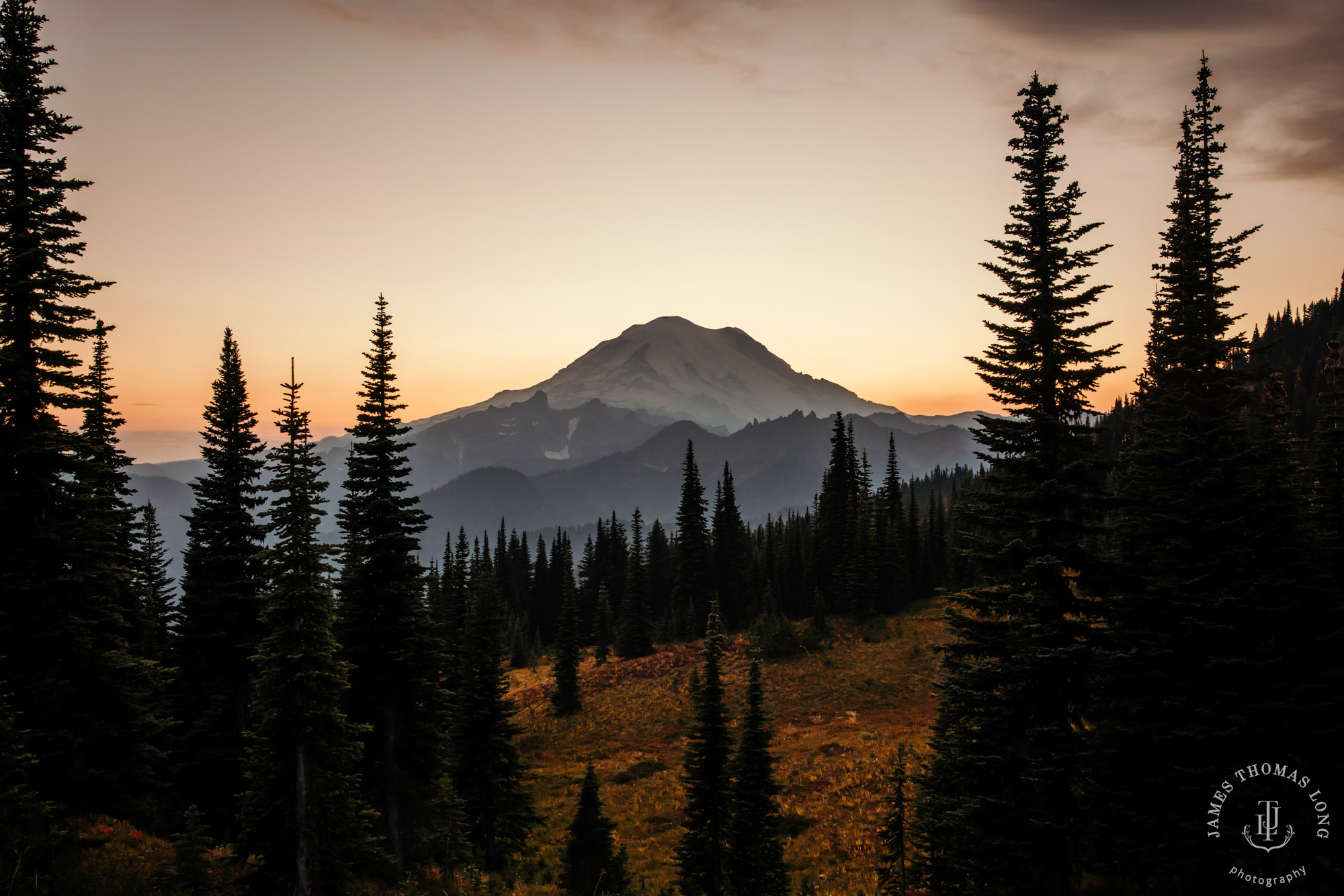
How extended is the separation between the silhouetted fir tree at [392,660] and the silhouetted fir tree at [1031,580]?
15.5 meters

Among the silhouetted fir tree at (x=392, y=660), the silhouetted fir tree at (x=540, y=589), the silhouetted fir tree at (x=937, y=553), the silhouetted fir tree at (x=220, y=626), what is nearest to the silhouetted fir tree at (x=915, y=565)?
the silhouetted fir tree at (x=937, y=553)

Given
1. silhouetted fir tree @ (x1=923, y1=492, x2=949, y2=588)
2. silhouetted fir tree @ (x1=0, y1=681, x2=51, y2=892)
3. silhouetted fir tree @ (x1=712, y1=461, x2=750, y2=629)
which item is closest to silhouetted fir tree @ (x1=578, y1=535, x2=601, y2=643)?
silhouetted fir tree @ (x1=712, y1=461, x2=750, y2=629)

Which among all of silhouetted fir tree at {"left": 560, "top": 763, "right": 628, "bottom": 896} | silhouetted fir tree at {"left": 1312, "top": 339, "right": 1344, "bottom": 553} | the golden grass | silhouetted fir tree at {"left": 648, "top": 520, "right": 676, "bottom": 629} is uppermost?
silhouetted fir tree at {"left": 1312, "top": 339, "right": 1344, "bottom": 553}

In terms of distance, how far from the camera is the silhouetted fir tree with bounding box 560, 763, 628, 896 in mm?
22734

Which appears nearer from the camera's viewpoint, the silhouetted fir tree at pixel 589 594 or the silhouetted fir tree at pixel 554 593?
the silhouetted fir tree at pixel 554 593

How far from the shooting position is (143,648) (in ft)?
90.3

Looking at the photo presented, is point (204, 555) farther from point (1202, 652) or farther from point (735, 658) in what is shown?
point (735, 658)

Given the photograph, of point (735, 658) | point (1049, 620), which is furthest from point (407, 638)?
point (735, 658)

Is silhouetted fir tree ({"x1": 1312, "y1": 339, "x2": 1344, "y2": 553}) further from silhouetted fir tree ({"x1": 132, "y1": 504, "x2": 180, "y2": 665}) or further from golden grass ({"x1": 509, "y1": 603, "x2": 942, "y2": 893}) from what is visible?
silhouetted fir tree ({"x1": 132, "y1": 504, "x2": 180, "y2": 665})

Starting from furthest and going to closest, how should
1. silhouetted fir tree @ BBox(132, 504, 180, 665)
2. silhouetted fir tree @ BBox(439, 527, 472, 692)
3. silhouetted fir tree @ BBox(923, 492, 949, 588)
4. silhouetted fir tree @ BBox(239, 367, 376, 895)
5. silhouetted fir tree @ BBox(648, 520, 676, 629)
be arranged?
silhouetted fir tree @ BBox(648, 520, 676, 629)
silhouetted fir tree @ BBox(923, 492, 949, 588)
silhouetted fir tree @ BBox(439, 527, 472, 692)
silhouetted fir tree @ BBox(132, 504, 180, 665)
silhouetted fir tree @ BBox(239, 367, 376, 895)

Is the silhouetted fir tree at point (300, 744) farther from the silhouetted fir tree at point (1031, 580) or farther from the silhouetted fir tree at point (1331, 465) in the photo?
the silhouetted fir tree at point (1331, 465)

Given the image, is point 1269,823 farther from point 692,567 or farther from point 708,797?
point 692,567

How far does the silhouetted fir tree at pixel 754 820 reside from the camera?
2091 centimetres

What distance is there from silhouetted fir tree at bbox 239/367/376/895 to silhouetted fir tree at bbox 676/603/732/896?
35.9 feet
